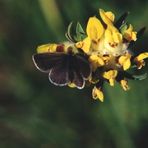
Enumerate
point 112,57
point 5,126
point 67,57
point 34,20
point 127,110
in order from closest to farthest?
point 67,57 → point 112,57 → point 127,110 → point 34,20 → point 5,126

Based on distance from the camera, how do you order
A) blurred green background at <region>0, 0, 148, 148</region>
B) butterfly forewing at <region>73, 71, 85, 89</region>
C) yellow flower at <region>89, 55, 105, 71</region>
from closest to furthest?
Result: 1. butterfly forewing at <region>73, 71, 85, 89</region>
2. yellow flower at <region>89, 55, 105, 71</region>
3. blurred green background at <region>0, 0, 148, 148</region>

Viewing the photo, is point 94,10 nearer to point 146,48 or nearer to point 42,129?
point 146,48

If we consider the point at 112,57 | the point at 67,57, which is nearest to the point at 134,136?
the point at 112,57

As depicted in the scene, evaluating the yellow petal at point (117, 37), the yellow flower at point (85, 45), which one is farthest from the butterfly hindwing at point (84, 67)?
the yellow petal at point (117, 37)

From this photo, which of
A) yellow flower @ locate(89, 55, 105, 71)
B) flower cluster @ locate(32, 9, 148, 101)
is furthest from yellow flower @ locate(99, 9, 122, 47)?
yellow flower @ locate(89, 55, 105, 71)

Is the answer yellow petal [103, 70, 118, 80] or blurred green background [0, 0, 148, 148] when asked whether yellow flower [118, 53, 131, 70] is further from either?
blurred green background [0, 0, 148, 148]

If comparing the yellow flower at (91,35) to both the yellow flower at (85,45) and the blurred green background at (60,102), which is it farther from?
the blurred green background at (60,102)
